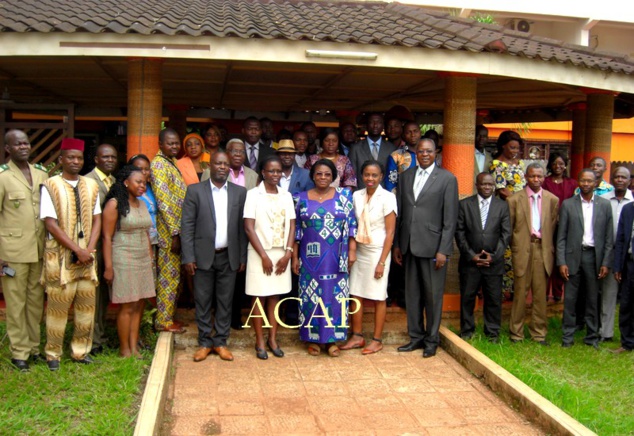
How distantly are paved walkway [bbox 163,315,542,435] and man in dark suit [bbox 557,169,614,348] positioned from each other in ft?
5.12

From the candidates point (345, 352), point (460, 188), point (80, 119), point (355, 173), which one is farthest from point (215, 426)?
point (80, 119)

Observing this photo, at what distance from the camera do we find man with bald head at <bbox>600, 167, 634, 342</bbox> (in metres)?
7.02

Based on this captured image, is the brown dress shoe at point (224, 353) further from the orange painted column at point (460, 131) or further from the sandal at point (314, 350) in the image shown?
the orange painted column at point (460, 131)

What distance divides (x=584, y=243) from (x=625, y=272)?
0.50 meters

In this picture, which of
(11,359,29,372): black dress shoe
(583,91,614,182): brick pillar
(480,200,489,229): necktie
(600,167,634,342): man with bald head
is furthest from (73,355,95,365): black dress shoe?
(583,91,614,182): brick pillar

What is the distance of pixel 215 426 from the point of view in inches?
186

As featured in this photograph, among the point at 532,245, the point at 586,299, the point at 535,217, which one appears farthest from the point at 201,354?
the point at 586,299

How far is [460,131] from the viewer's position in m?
7.45

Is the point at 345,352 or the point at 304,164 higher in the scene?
the point at 304,164

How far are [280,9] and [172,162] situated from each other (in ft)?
11.7

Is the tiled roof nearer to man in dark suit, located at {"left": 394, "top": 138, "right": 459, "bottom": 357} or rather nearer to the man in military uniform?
man in dark suit, located at {"left": 394, "top": 138, "right": 459, "bottom": 357}

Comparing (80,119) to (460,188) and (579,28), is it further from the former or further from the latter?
(579,28)

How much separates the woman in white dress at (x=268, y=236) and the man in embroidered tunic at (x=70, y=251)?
1376 mm

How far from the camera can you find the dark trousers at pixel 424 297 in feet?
21.4
